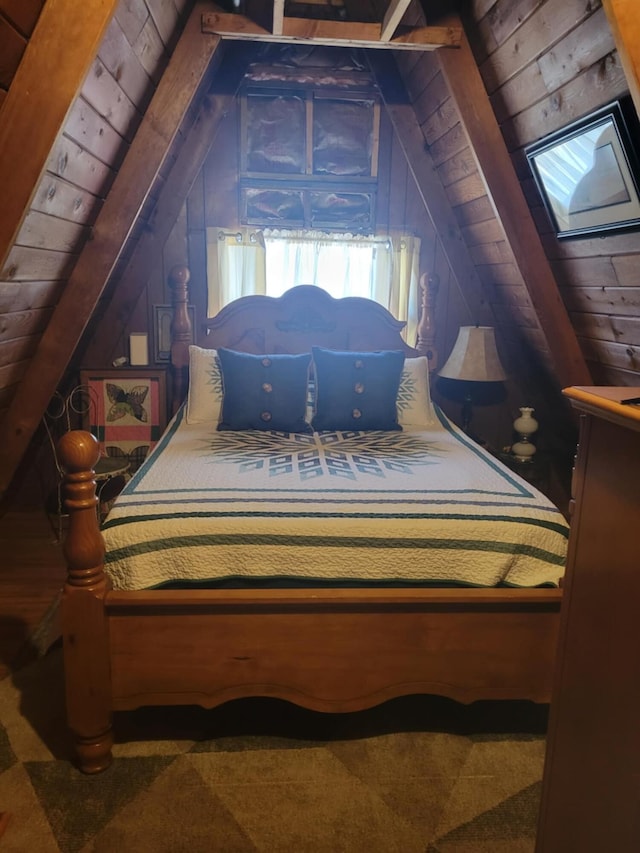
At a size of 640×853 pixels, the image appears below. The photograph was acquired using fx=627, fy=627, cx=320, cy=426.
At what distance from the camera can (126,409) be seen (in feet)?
11.6

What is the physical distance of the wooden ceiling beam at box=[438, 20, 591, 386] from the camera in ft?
8.28

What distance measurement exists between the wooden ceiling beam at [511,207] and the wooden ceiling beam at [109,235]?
40.0 inches

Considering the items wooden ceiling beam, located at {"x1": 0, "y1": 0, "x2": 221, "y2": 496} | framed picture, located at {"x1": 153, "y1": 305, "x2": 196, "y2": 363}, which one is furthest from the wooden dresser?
framed picture, located at {"x1": 153, "y1": 305, "x2": 196, "y2": 363}

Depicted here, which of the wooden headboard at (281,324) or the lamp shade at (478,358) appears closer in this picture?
the lamp shade at (478,358)

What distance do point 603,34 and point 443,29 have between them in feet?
2.69

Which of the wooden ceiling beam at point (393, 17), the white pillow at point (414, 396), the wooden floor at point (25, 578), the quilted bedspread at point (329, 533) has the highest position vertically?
the wooden ceiling beam at point (393, 17)

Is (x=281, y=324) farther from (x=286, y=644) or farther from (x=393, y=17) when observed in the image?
(x=286, y=644)

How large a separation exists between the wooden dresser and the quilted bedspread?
779mm

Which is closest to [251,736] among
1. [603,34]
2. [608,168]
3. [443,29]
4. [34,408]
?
[34,408]

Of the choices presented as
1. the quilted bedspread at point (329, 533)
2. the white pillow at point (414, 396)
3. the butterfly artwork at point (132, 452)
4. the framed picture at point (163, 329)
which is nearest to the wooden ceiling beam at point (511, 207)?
the white pillow at point (414, 396)

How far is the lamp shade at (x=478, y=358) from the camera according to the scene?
340 cm

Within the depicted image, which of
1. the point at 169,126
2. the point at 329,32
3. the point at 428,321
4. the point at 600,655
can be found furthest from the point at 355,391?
the point at 600,655

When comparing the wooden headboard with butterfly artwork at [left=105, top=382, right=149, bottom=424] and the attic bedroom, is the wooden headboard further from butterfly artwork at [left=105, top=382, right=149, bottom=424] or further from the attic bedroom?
butterfly artwork at [left=105, top=382, right=149, bottom=424]

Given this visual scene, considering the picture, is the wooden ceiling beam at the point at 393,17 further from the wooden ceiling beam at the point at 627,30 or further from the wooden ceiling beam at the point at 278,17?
the wooden ceiling beam at the point at 627,30
